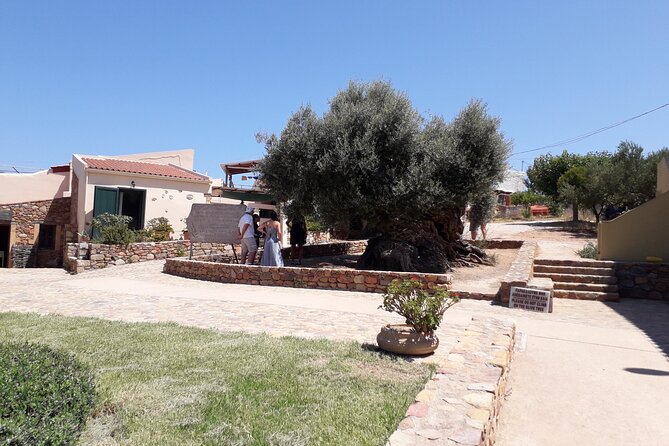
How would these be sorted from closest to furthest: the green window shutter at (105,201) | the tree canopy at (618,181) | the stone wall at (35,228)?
the green window shutter at (105,201) → the stone wall at (35,228) → the tree canopy at (618,181)

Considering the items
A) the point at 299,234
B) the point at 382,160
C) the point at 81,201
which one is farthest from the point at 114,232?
the point at 382,160

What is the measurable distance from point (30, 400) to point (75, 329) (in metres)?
3.55

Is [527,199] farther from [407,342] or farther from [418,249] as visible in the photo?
[407,342]

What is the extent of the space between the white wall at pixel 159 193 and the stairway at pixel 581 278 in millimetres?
15015

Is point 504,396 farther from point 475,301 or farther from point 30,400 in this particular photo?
point 475,301

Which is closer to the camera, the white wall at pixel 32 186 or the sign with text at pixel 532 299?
the sign with text at pixel 532 299

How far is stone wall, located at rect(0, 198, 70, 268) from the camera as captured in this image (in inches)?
814

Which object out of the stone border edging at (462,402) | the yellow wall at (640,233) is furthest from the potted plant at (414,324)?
the yellow wall at (640,233)

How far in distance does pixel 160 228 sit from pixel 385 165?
432 inches

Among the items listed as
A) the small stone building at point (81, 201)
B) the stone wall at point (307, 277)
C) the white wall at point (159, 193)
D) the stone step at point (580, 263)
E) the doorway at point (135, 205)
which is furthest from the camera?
the doorway at point (135, 205)

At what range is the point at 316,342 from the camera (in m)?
5.40

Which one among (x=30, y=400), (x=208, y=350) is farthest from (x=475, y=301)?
(x=30, y=400)

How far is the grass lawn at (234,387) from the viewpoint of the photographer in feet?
9.86

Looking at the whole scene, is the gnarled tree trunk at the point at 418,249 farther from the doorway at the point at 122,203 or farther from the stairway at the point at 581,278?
the doorway at the point at 122,203
